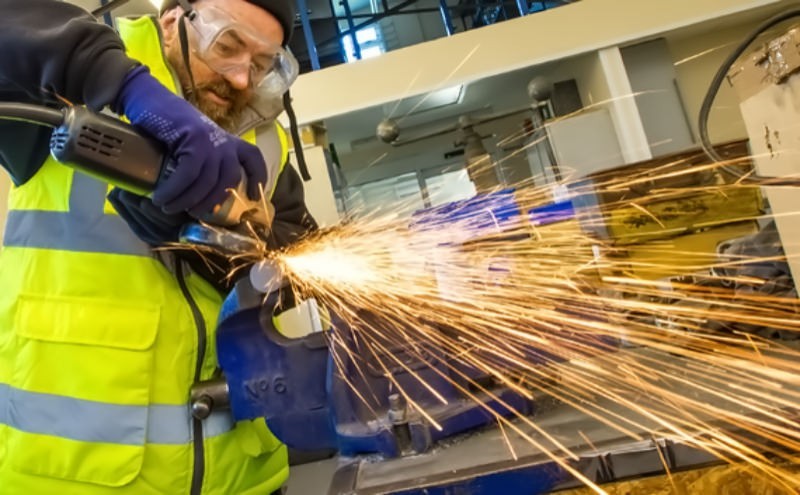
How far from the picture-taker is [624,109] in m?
3.20

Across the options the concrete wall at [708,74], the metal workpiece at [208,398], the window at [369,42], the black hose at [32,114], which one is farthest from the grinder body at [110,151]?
the window at [369,42]

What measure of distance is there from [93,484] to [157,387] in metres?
0.18

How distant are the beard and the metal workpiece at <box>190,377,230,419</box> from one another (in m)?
0.60

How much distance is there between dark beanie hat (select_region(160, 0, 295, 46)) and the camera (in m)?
1.25

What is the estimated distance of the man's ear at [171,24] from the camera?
1.17 m

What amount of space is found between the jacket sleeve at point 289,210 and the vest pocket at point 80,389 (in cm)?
43

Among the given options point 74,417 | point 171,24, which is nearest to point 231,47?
point 171,24

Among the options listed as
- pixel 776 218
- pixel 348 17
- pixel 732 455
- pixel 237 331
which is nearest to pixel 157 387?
pixel 237 331

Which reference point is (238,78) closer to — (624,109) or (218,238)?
(218,238)

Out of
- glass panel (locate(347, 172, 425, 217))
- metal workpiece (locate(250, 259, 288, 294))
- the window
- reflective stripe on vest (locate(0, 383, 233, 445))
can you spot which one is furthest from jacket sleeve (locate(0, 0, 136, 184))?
the window

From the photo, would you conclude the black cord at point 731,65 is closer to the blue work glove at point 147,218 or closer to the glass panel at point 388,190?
the blue work glove at point 147,218

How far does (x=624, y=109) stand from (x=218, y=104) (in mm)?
2750

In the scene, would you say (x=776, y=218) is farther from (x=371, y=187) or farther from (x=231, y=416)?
(x=371, y=187)

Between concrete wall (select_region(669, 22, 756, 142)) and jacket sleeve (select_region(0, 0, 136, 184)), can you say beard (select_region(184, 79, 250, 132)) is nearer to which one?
jacket sleeve (select_region(0, 0, 136, 184))
